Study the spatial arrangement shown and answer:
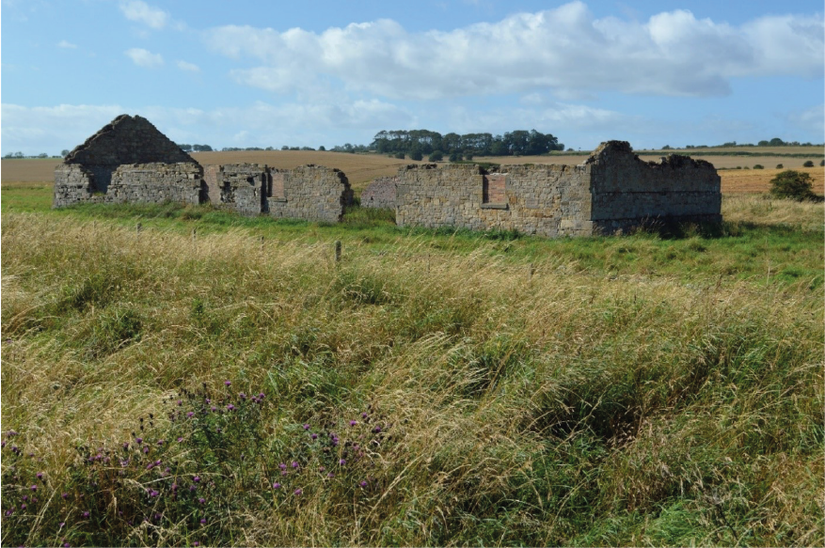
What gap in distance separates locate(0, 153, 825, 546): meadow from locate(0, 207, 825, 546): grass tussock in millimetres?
23

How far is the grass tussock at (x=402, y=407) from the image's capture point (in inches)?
172

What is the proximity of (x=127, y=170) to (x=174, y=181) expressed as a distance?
2.54 m

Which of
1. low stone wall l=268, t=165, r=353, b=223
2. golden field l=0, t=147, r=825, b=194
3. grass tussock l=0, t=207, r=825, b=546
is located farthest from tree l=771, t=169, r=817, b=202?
grass tussock l=0, t=207, r=825, b=546

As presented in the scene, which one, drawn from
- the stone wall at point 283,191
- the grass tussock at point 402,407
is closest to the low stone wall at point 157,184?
the stone wall at point 283,191

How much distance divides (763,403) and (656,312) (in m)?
1.74

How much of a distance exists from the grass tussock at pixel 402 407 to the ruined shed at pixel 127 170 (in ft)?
54.6

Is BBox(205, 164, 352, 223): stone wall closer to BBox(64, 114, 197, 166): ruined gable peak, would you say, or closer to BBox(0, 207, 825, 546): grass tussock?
BBox(64, 114, 197, 166): ruined gable peak

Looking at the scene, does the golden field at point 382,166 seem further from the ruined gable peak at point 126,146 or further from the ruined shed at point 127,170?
the ruined shed at point 127,170

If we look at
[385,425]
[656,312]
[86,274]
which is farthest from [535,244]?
[385,425]

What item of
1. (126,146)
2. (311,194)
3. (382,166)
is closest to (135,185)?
(126,146)

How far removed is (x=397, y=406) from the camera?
5340 millimetres

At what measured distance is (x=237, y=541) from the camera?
161 inches

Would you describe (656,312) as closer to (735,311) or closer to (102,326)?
(735,311)

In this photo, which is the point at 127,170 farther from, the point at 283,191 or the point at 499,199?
the point at 499,199
